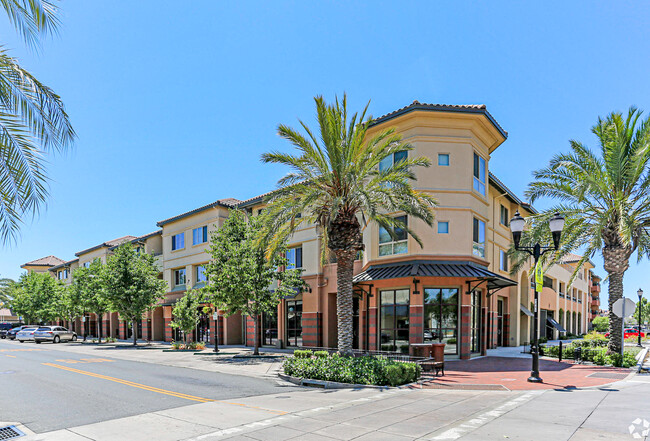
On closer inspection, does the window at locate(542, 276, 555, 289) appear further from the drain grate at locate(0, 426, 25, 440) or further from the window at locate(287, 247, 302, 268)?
the drain grate at locate(0, 426, 25, 440)

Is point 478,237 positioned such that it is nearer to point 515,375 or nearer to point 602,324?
point 515,375

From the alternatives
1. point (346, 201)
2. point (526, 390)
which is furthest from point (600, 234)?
point (346, 201)

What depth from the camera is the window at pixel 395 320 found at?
70.9 ft

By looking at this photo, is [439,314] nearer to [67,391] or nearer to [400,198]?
[400,198]

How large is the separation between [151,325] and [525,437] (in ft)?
141

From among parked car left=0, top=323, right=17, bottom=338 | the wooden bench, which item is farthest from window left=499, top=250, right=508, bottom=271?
parked car left=0, top=323, right=17, bottom=338

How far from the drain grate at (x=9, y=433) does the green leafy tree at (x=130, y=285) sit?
2869 cm

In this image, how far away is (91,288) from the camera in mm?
43156

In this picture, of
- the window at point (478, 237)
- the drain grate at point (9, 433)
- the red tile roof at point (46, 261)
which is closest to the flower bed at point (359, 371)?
the drain grate at point (9, 433)

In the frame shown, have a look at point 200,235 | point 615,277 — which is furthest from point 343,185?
point 200,235

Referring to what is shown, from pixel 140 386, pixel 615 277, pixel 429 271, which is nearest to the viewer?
pixel 140 386

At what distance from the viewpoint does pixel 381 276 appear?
2089cm

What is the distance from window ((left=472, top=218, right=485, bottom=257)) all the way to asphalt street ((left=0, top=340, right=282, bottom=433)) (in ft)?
41.4

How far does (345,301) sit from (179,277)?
28.6 meters
